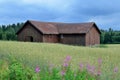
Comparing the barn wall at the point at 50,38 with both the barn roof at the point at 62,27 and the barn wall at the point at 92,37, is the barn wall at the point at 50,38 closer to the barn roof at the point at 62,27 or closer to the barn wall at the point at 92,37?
the barn roof at the point at 62,27

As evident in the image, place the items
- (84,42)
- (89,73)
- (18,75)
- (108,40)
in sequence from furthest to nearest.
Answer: (108,40) < (84,42) < (89,73) < (18,75)

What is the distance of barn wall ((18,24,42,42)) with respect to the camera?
192ft

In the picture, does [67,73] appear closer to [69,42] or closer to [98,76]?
[98,76]

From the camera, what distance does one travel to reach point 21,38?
62.5 m

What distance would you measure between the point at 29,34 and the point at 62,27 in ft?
22.8

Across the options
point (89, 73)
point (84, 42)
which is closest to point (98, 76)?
point (89, 73)

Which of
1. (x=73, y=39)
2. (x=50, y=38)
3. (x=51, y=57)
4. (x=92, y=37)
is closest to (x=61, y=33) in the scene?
(x=50, y=38)

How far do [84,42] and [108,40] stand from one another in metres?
31.6

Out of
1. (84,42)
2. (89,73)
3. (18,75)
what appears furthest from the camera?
(84,42)

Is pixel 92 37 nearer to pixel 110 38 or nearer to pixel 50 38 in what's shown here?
pixel 50 38

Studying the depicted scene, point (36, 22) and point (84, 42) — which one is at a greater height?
point (36, 22)

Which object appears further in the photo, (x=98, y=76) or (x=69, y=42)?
(x=69, y=42)


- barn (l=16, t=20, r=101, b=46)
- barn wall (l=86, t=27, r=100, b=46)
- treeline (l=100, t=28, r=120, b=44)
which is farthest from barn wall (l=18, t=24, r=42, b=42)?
treeline (l=100, t=28, r=120, b=44)

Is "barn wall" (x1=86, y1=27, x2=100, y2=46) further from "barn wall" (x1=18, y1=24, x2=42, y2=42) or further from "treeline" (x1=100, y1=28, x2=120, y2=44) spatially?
"treeline" (x1=100, y1=28, x2=120, y2=44)
